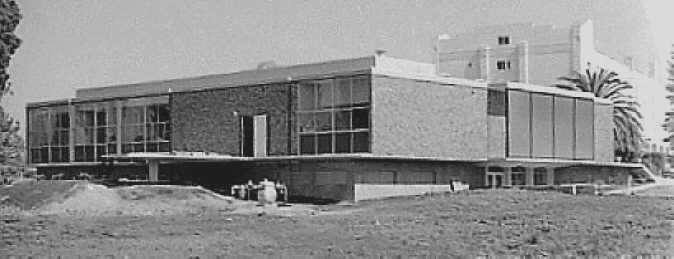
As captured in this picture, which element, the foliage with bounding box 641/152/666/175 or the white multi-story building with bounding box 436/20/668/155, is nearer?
the foliage with bounding box 641/152/666/175

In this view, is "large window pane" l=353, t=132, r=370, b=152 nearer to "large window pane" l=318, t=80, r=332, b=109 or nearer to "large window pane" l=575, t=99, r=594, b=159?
"large window pane" l=318, t=80, r=332, b=109

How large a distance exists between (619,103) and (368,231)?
151ft

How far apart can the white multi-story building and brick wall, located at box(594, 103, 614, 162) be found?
1229cm

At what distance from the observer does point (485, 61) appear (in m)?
78.4

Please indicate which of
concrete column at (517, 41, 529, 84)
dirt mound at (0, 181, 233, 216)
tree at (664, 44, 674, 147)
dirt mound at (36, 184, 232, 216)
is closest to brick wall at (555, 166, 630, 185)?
concrete column at (517, 41, 529, 84)

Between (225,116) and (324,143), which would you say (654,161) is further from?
(225,116)

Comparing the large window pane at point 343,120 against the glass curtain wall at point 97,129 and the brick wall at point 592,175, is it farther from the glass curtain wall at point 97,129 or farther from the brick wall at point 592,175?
the brick wall at point 592,175

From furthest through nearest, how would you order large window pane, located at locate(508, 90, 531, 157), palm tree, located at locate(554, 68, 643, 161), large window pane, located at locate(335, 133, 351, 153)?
palm tree, located at locate(554, 68, 643, 161), large window pane, located at locate(508, 90, 531, 157), large window pane, located at locate(335, 133, 351, 153)

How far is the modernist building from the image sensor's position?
44094mm

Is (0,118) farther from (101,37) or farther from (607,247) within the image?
(607,247)

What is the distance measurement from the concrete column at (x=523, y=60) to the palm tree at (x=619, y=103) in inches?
232

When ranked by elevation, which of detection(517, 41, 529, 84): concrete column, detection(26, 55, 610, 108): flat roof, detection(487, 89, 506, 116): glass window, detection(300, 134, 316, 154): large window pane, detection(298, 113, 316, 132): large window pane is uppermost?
detection(517, 41, 529, 84): concrete column

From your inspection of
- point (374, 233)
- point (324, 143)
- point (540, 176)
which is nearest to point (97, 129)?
point (324, 143)

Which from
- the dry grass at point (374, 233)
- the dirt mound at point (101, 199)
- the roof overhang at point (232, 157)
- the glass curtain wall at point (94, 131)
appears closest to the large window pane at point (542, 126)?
A: the roof overhang at point (232, 157)
